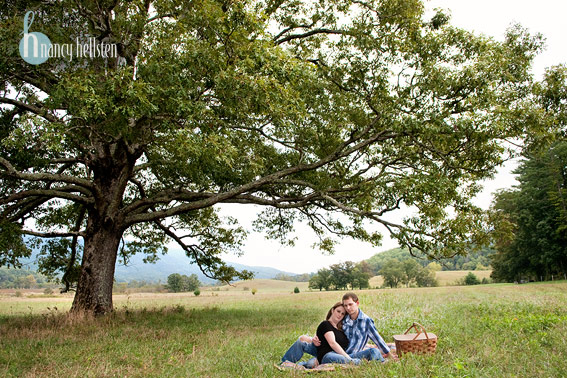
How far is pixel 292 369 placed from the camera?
564 cm

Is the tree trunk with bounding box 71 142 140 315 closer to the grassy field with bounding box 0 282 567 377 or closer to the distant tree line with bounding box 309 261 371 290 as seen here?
the grassy field with bounding box 0 282 567 377

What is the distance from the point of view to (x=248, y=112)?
31.8 feet

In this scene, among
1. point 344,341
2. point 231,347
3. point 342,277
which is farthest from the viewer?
point 342,277

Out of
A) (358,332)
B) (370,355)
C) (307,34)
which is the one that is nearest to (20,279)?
(307,34)

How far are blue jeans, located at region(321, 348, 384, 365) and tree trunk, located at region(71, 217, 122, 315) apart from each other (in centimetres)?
933

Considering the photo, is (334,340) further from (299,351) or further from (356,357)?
(299,351)

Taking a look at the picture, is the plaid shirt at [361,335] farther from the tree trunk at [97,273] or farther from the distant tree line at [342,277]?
the distant tree line at [342,277]

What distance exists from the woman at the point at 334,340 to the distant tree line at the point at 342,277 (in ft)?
176

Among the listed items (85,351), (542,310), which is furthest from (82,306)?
(542,310)

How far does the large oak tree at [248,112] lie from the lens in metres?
8.62

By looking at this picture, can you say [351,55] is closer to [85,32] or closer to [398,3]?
[398,3]

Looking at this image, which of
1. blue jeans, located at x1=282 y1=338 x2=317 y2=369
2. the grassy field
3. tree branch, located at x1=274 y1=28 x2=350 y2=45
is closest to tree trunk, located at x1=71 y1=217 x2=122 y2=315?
the grassy field

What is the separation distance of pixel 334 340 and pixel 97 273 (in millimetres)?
9687

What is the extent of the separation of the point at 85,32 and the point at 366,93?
8.54 meters
